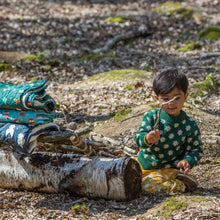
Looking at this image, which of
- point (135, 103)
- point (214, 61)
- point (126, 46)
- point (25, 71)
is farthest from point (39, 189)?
point (126, 46)

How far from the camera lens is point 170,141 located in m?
3.99

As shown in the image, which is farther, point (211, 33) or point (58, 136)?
point (211, 33)

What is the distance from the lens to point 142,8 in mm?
16438

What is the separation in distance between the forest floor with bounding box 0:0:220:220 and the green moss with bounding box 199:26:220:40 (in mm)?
225

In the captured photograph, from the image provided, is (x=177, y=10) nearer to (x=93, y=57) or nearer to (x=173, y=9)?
(x=173, y=9)

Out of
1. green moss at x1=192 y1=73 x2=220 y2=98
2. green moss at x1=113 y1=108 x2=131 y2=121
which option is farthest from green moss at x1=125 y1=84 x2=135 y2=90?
green moss at x1=192 y1=73 x2=220 y2=98

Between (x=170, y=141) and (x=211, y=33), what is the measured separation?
931 cm

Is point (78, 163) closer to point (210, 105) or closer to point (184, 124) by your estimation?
point (184, 124)

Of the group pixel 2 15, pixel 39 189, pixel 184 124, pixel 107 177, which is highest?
pixel 2 15

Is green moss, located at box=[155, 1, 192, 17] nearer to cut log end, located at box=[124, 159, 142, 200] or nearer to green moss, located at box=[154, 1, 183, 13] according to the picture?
green moss, located at box=[154, 1, 183, 13]

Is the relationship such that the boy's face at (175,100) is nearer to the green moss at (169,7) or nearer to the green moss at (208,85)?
the green moss at (208,85)

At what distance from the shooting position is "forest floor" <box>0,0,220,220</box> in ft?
12.1

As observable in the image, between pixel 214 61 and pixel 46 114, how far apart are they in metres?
6.93

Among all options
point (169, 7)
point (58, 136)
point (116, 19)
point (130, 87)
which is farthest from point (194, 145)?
point (169, 7)
